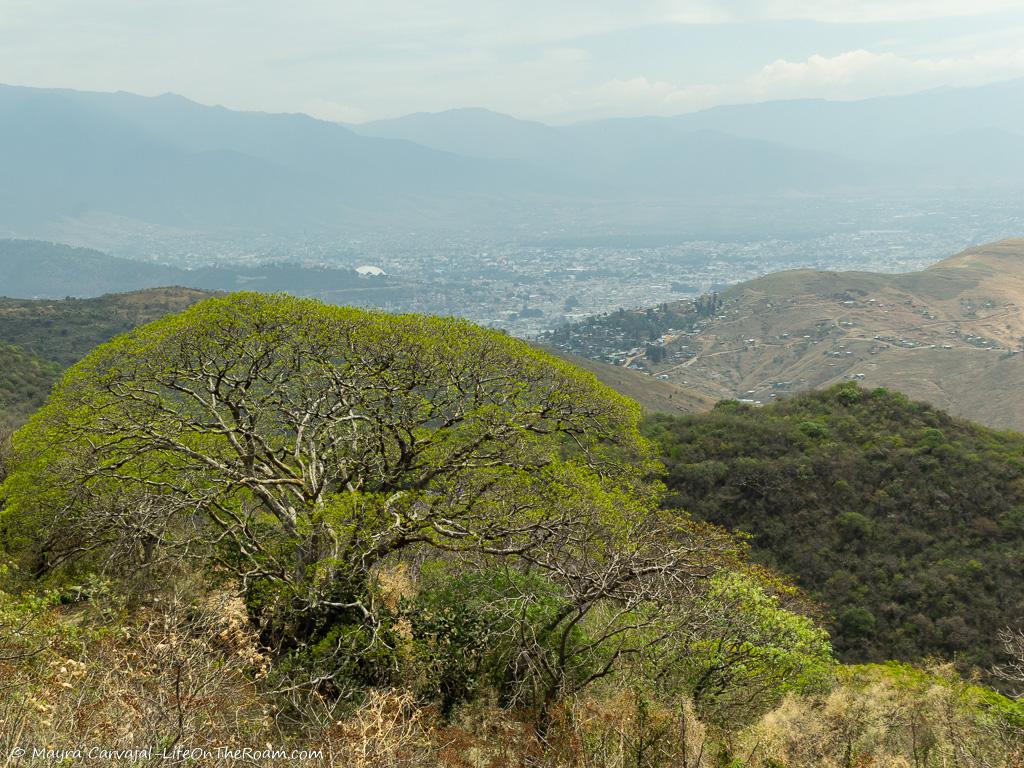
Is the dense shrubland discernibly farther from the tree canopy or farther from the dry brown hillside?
the dry brown hillside

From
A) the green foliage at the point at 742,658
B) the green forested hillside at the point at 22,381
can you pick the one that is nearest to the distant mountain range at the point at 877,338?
the green foliage at the point at 742,658

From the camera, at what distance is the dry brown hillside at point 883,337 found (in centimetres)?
8319

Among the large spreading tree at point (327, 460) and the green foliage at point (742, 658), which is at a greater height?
the large spreading tree at point (327, 460)

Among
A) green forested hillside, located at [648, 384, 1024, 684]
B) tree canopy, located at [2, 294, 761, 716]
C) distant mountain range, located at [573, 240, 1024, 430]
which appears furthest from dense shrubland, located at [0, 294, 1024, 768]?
distant mountain range, located at [573, 240, 1024, 430]

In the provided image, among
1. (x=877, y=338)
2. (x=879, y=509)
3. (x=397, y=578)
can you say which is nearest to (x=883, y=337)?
(x=877, y=338)

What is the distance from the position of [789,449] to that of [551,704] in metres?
28.6

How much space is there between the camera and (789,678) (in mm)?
12219

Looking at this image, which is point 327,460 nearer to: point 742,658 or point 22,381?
point 742,658

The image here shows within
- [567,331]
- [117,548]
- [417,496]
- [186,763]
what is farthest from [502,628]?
[567,331]

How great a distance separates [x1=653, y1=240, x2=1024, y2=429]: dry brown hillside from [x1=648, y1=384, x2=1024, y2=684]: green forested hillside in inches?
1762

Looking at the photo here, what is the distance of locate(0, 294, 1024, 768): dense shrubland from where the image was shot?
790 centimetres

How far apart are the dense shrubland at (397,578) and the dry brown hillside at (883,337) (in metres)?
71.5

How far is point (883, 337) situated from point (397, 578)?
369 feet

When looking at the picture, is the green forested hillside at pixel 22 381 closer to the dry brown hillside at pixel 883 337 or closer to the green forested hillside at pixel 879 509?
the green forested hillside at pixel 879 509
